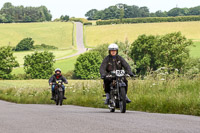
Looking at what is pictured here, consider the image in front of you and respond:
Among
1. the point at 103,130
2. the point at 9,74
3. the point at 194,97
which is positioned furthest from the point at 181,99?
the point at 9,74

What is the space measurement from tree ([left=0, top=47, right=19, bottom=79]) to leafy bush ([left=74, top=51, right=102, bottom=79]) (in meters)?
16.1

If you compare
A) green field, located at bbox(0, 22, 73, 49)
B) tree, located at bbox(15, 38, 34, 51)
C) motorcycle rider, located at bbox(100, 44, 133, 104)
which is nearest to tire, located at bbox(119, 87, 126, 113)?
motorcycle rider, located at bbox(100, 44, 133, 104)

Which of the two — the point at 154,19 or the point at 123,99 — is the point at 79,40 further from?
the point at 123,99

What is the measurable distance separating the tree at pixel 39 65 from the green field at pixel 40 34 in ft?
83.5

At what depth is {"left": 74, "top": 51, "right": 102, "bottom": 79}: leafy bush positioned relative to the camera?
107075 millimetres

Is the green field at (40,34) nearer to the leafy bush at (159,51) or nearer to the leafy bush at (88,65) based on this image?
the leafy bush at (88,65)

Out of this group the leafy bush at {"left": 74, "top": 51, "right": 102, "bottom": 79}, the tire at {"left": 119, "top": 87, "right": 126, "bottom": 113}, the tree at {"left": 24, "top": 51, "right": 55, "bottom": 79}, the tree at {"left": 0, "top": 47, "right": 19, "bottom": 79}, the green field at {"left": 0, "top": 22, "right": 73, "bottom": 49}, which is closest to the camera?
the tire at {"left": 119, "top": 87, "right": 126, "bottom": 113}

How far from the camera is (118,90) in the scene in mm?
11023

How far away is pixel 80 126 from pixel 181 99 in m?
4.32

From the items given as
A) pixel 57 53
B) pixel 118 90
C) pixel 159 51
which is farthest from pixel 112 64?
pixel 57 53

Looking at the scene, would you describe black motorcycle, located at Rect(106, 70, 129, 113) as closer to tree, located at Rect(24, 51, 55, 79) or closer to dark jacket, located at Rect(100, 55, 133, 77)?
dark jacket, located at Rect(100, 55, 133, 77)

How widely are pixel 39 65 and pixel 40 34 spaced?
167ft

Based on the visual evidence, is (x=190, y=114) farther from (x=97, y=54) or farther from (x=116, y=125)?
(x=97, y=54)

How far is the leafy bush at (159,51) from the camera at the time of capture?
98.8 metres
